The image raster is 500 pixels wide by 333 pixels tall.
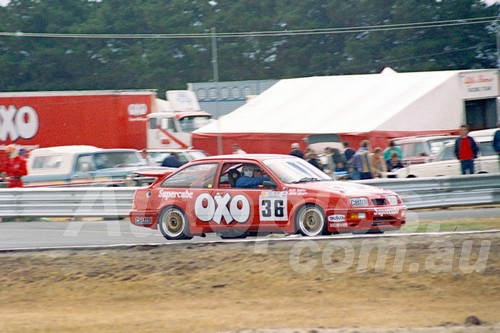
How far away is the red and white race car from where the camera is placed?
41.5 ft

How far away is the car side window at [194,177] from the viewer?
13727 mm

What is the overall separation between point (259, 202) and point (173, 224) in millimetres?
1523

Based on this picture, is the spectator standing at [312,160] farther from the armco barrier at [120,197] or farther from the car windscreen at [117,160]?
the car windscreen at [117,160]

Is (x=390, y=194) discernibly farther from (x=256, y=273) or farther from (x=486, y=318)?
(x=486, y=318)

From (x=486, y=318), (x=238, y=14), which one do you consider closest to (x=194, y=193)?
(x=486, y=318)

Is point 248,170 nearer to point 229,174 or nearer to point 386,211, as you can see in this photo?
point 229,174

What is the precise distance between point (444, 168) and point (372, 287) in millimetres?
13305

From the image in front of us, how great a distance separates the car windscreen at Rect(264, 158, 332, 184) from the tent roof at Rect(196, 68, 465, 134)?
13.4m

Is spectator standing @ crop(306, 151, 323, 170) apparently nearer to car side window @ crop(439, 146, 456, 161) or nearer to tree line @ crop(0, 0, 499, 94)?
car side window @ crop(439, 146, 456, 161)

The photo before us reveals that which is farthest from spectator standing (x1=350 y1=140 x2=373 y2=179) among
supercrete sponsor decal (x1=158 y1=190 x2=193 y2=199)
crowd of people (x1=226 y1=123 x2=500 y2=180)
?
supercrete sponsor decal (x1=158 y1=190 x2=193 y2=199)

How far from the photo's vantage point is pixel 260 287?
10.1 m

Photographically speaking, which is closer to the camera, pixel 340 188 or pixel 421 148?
pixel 340 188

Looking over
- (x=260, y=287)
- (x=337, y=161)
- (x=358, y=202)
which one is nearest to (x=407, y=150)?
(x=337, y=161)

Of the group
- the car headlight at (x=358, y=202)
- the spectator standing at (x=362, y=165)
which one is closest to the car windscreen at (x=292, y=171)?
the car headlight at (x=358, y=202)
